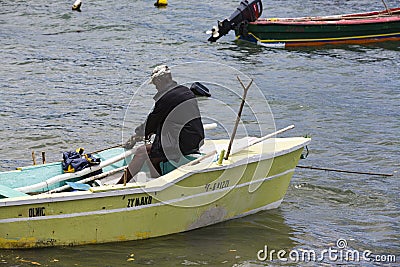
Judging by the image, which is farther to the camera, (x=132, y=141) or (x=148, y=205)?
(x=132, y=141)

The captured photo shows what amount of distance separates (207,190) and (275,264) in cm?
93

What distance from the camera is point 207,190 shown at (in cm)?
749

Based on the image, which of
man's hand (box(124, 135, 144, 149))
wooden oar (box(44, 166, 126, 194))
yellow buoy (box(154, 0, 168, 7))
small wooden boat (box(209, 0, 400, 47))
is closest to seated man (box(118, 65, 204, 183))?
man's hand (box(124, 135, 144, 149))

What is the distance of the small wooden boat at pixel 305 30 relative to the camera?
17.9 meters

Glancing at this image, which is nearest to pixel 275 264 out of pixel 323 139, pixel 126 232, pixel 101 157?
pixel 126 232

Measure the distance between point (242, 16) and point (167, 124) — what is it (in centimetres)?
1090

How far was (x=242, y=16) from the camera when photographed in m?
18.0

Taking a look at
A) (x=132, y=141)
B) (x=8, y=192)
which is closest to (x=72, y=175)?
(x=132, y=141)

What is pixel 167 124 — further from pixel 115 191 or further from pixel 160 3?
pixel 160 3

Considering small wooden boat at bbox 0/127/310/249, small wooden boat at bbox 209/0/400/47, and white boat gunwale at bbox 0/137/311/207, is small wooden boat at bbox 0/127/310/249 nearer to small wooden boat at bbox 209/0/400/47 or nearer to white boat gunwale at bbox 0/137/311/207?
white boat gunwale at bbox 0/137/311/207

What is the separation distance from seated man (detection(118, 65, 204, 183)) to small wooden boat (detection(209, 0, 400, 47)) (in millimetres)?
10637

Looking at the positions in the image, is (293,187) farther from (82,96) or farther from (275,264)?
(82,96)

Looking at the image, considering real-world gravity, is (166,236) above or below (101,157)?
below

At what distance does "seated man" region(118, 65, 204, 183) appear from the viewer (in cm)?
749
